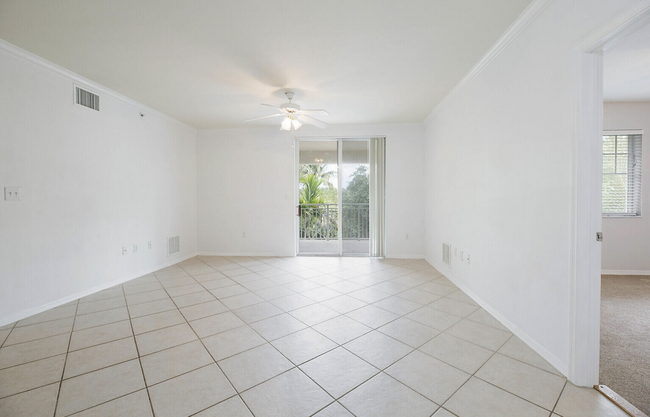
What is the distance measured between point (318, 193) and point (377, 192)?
4.08 ft

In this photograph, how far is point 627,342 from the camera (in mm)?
2123

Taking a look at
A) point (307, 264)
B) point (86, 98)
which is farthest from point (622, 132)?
point (86, 98)

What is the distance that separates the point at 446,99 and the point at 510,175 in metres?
1.94

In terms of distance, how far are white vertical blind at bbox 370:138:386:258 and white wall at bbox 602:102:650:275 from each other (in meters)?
3.39

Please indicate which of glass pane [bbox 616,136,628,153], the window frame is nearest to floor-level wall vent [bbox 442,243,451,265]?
the window frame

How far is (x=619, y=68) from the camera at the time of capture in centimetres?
304

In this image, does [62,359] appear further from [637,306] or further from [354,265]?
[637,306]

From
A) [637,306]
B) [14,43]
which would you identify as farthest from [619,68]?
[14,43]

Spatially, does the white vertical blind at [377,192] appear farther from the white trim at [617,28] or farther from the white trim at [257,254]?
the white trim at [617,28]

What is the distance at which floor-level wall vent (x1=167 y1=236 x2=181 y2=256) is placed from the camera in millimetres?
4711

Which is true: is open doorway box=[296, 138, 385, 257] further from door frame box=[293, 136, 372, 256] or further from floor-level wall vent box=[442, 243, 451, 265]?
floor-level wall vent box=[442, 243, 451, 265]

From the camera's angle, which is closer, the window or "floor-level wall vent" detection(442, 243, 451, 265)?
"floor-level wall vent" detection(442, 243, 451, 265)

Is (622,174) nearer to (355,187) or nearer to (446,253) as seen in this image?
(446,253)

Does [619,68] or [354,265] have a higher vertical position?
[619,68]
